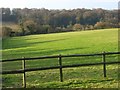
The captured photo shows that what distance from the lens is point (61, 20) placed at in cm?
14000

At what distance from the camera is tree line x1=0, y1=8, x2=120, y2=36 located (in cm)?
11800

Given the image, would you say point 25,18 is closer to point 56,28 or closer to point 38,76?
point 56,28

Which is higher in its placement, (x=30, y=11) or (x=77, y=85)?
(x=30, y=11)

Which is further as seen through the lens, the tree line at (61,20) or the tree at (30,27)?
the tree line at (61,20)

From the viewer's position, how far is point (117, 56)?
25.8 m

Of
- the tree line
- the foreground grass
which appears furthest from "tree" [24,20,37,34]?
the foreground grass

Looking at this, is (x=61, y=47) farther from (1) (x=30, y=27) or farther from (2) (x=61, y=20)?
(2) (x=61, y=20)

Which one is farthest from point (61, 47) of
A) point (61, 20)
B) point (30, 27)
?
point (61, 20)

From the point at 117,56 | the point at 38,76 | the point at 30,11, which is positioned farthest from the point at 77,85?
the point at 30,11

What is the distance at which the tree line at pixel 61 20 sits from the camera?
118 metres

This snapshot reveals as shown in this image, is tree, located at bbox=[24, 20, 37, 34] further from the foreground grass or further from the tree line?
the foreground grass

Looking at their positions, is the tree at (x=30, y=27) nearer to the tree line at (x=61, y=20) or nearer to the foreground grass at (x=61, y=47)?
the tree line at (x=61, y=20)

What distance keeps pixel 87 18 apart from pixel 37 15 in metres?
22.4

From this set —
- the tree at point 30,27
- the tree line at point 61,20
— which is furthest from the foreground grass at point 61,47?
the tree line at point 61,20
